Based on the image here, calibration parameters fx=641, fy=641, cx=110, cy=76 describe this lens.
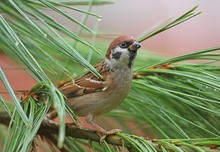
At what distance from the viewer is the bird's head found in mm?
1285

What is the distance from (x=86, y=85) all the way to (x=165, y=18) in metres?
1.76

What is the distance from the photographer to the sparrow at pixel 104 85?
1.25 m

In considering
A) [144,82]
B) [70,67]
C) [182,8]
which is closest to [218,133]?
[144,82]

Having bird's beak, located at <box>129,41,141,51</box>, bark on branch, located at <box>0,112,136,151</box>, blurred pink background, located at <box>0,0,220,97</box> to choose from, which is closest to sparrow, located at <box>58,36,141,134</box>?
bird's beak, located at <box>129,41,141,51</box>

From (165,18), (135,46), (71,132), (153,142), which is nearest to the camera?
(153,142)

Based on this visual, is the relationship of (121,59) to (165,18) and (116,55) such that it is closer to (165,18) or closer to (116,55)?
(116,55)

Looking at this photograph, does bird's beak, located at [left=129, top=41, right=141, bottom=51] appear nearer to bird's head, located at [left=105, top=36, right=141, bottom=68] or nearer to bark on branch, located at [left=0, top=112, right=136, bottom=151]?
bird's head, located at [left=105, top=36, right=141, bottom=68]

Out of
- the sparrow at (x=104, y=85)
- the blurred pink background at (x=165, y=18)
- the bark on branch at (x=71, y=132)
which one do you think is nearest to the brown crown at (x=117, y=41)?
the sparrow at (x=104, y=85)

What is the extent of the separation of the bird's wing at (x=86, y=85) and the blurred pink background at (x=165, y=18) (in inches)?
62.6

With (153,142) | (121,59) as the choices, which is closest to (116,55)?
(121,59)

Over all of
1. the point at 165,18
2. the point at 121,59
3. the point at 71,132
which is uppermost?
the point at 165,18

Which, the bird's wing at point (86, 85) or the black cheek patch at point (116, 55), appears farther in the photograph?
the black cheek patch at point (116, 55)

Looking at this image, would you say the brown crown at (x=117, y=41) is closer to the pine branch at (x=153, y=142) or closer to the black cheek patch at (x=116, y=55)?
the black cheek patch at (x=116, y=55)

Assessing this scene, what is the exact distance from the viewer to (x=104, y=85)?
4.31 feet
